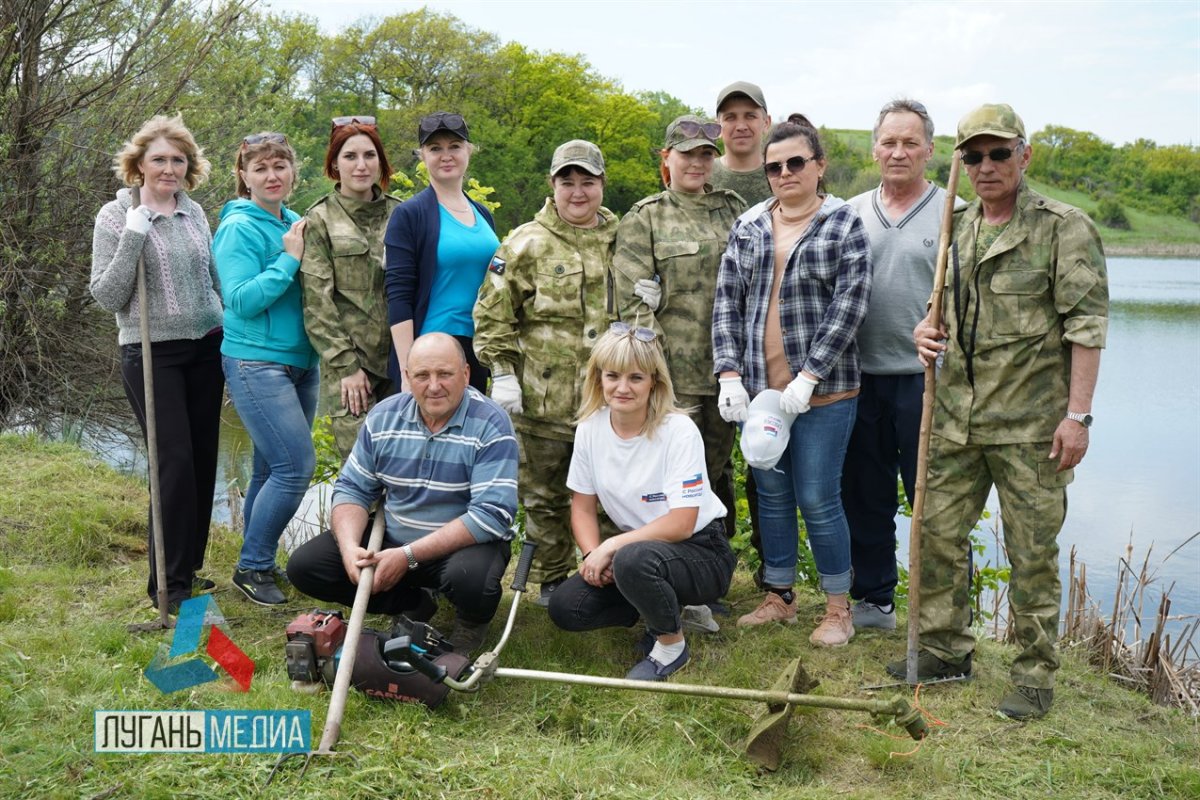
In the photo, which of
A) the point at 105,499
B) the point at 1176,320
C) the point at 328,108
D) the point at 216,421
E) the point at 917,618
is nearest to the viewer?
the point at 917,618

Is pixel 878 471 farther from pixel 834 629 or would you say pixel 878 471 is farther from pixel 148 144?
pixel 148 144

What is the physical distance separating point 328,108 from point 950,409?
1489 inches

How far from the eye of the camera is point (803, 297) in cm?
412

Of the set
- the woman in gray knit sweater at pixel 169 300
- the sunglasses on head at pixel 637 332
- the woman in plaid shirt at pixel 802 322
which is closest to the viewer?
the sunglasses on head at pixel 637 332

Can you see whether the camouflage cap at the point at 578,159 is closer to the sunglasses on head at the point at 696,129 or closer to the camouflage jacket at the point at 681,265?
the camouflage jacket at the point at 681,265

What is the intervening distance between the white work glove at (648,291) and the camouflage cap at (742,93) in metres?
→ 0.94

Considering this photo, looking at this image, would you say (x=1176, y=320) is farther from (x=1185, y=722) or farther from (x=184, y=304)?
(x=184, y=304)

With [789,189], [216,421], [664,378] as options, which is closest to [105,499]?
[216,421]

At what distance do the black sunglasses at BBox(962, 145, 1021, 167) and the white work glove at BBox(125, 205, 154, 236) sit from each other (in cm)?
341

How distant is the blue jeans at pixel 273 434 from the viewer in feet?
14.9

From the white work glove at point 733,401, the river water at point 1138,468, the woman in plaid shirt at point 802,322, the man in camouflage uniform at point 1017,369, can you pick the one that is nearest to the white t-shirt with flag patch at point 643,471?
the white work glove at point 733,401

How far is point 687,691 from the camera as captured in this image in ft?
11.3

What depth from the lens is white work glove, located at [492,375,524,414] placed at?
14.3 feet

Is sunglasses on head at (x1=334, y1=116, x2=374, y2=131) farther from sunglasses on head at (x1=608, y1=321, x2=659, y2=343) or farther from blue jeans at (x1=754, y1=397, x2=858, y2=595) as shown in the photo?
blue jeans at (x1=754, y1=397, x2=858, y2=595)
